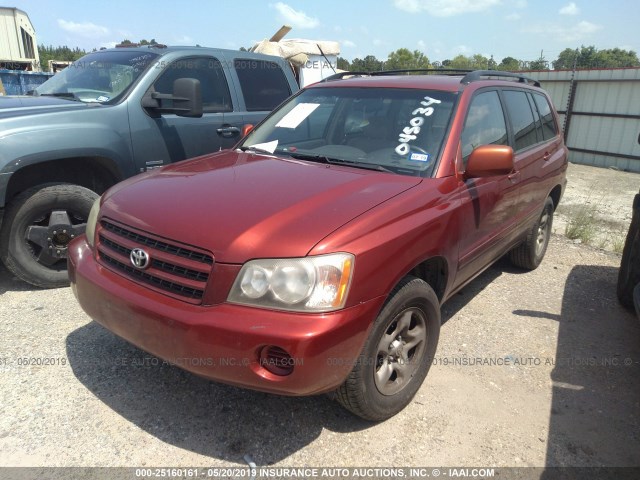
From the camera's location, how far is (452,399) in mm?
2859

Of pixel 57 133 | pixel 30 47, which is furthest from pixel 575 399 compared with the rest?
pixel 30 47

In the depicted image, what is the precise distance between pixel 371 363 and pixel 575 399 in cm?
146

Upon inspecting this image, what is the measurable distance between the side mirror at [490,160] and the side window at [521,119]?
3.64 feet

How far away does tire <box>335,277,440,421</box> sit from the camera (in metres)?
2.29

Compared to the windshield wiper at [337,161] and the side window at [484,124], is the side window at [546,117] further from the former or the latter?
the windshield wiper at [337,161]

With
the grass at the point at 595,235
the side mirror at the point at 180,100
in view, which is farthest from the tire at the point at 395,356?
the grass at the point at 595,235

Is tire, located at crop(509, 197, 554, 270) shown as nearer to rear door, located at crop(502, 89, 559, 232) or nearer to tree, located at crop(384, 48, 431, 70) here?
rear door, located at crop(502, 89, 559, 232)

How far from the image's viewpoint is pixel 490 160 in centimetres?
281

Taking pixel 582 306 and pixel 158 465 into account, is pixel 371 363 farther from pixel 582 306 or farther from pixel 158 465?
pixel 582 306

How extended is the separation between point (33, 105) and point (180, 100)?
45.2 inches

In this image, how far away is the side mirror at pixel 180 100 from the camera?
162 inches

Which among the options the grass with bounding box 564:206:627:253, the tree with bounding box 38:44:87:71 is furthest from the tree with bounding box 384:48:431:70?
the grass with bounding box 564:206:627:253

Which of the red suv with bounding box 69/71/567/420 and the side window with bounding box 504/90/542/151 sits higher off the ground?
the side window with bounding box 504/90/542/151

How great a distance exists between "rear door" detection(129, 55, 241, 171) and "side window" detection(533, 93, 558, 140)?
9.35 ft
